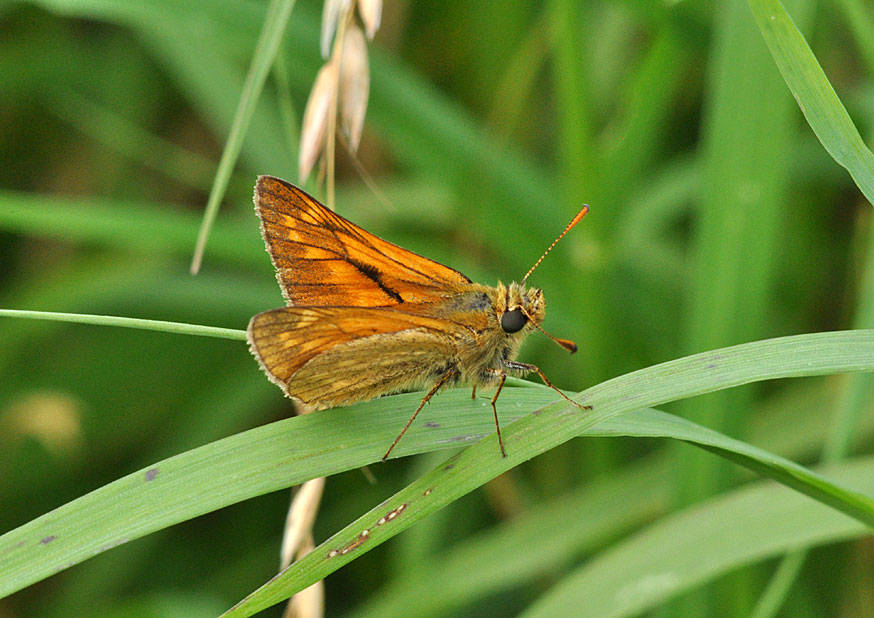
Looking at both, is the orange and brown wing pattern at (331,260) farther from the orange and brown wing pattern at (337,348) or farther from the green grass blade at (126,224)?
the green grass blade at (126,224)

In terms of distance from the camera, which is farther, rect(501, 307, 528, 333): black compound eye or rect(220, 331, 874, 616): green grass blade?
rect(501, 307, 528, 333): black compound eye

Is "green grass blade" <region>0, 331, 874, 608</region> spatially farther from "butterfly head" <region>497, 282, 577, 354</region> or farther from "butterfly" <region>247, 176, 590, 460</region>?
"butterfly head" <region>497, 282, 577, 354</region>

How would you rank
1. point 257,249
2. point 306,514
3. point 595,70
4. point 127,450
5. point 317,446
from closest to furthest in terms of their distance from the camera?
point 317,446 → point 306,514 → point 257,249 → point 127,450 → point 595,70

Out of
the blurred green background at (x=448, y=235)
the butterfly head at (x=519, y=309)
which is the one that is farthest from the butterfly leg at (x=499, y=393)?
the blurred green background at (x=448, y=235)

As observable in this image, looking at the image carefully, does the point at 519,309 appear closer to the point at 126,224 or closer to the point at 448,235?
the point at 126,224

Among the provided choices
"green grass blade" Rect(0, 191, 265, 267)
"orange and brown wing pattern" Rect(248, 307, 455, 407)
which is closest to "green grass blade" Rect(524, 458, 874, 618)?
"orange and brown wing pattern" Rect(248, 307, 455, 407)

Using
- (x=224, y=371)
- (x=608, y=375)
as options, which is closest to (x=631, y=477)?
(x=608, y=375)

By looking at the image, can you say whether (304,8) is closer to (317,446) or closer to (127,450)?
(127,450)
